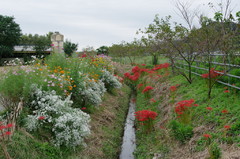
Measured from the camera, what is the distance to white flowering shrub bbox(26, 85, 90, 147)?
5.28m

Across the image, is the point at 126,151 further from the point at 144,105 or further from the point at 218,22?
the point at 218,22

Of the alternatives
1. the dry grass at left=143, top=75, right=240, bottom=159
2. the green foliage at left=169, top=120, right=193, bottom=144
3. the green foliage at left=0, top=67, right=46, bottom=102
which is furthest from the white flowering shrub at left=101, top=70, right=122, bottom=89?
the green foliage at left=169, top=120, right=193, bottom=144

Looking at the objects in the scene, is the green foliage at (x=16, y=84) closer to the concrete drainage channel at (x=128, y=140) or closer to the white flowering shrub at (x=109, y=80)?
the concrete drainage channel at (x=128, y=140)

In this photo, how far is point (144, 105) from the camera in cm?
1123

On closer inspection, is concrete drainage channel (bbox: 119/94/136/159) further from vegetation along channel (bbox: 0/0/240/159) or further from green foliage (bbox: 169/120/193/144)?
green foliage (bbox: 169/120/193/144)

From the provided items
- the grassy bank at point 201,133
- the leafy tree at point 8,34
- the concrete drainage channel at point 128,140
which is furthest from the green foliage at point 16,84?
the leafy tree at point 8,34

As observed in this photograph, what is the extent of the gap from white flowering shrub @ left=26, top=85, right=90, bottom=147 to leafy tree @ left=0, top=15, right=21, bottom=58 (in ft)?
102

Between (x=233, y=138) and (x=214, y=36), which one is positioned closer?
(x=233, y=138)

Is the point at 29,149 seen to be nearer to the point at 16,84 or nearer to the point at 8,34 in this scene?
the point at 16,84

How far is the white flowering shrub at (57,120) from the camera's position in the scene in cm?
528

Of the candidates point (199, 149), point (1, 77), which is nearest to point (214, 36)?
Result: point (199, 149)

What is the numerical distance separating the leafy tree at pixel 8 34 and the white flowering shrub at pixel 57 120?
31203mm

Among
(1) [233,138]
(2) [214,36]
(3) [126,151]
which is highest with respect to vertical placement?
(2) [214,36]

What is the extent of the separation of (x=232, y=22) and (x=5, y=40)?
115 feet
